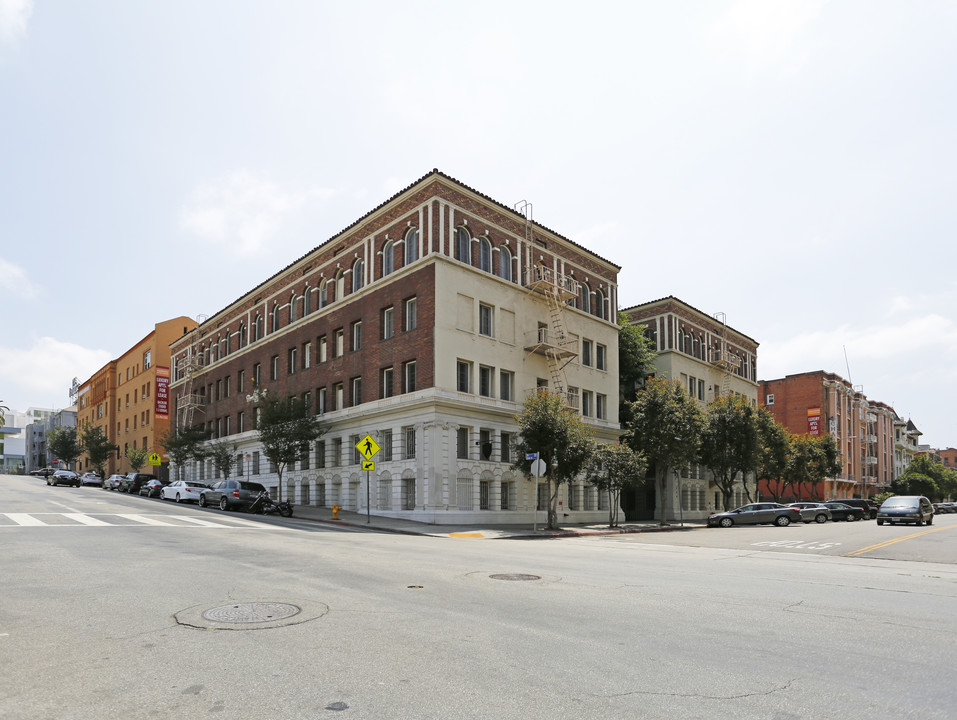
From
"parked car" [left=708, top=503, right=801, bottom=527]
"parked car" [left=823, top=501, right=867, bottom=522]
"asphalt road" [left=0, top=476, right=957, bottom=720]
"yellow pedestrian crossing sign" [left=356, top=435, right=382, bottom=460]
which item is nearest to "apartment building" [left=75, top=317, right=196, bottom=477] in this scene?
"yellow pedestrian crossing sign" [left=356, top=435, right=382, bottom=460]

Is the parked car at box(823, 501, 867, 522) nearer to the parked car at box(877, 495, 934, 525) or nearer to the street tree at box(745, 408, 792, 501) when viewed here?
the street tree at box(745, 408, 792, 501)

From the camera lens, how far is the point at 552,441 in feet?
99.2

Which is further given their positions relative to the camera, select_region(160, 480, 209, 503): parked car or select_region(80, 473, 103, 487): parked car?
select_region(80, 473, 103, 487): parked car

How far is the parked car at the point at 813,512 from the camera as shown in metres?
44.0

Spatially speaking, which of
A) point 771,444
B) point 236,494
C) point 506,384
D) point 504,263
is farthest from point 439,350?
point 771,444

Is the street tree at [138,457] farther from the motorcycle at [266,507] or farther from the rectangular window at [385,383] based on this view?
the rectangular window at [385,383]

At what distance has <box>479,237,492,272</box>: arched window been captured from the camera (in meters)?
35.6

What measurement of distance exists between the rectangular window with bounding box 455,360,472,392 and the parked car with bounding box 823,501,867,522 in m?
28.3

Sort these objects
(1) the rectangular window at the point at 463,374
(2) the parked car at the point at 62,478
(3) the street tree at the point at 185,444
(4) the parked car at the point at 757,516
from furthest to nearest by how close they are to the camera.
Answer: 1. (2) the parked car at the point at 62,478
2. (3) the street tree at the point at 185,444
3. (4) the parked car at the point at 757,516
4. (1) the rectangular window at the point at 463,374

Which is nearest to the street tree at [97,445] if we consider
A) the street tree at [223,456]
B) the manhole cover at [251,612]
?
the street tree at [223,456]

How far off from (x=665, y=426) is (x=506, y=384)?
367 inches

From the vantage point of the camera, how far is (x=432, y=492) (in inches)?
1232

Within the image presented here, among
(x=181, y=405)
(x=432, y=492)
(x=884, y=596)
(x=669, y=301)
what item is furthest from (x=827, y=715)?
(x=181, y=405)

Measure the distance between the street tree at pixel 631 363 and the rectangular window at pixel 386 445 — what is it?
18946mm
